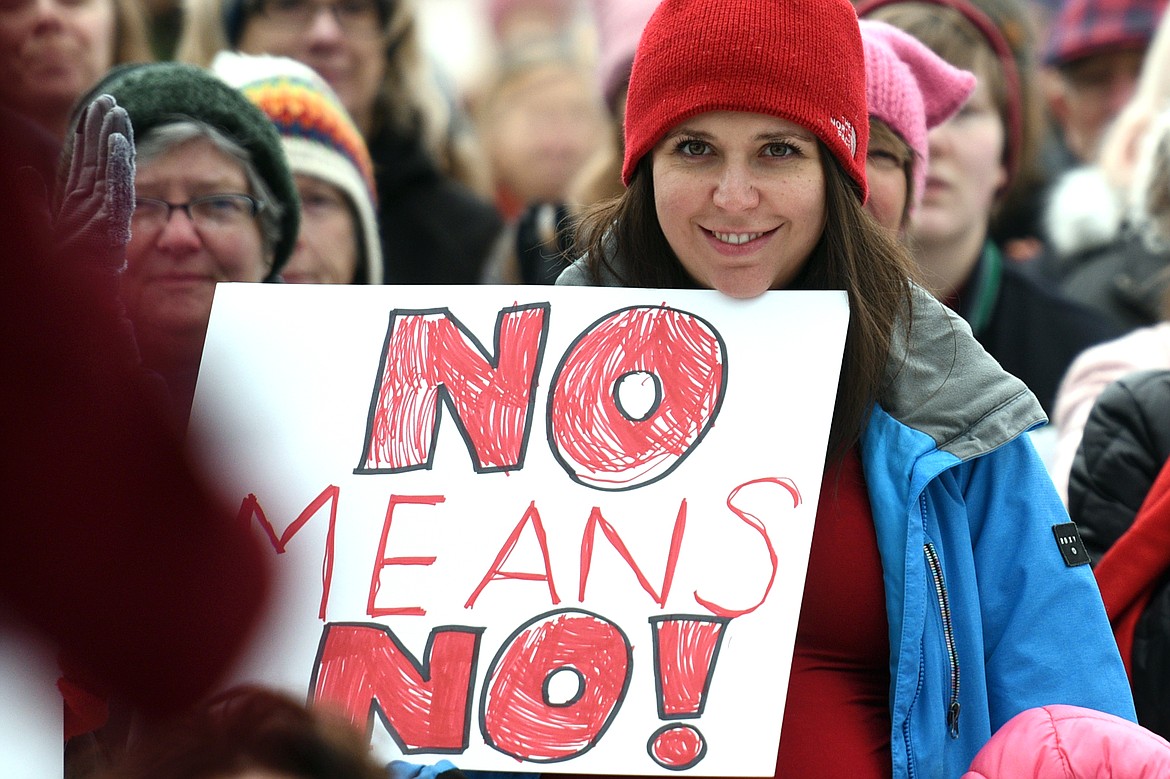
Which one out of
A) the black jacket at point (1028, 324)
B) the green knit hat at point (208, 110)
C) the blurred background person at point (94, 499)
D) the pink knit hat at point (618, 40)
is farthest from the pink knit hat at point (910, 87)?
the blurred background person at point (94, 499)

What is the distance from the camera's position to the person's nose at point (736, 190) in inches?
77.8

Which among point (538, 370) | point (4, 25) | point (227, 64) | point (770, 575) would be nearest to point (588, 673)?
point (770, 575)

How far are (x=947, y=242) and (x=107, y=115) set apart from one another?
2123mm

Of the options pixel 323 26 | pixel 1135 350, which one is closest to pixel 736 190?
pixel 1135 350

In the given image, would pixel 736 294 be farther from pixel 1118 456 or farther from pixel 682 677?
pixel 1118 456

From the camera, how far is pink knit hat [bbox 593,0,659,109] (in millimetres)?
4273

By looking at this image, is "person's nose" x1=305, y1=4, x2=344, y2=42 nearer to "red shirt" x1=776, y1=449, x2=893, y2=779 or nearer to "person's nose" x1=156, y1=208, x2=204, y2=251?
"person's nose" x1=156, y1=208, x2=204, y2=251

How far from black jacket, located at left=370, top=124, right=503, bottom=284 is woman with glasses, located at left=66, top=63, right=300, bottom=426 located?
49.5 inches

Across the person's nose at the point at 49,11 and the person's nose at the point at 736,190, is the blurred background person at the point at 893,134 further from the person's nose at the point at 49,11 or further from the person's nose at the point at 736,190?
the person's nose at the point at 49,11

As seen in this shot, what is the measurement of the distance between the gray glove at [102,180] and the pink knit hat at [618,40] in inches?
85.9

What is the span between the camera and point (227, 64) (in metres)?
3.39

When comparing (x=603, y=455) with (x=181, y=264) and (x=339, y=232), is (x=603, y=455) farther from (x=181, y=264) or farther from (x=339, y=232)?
(x=339, y=232)

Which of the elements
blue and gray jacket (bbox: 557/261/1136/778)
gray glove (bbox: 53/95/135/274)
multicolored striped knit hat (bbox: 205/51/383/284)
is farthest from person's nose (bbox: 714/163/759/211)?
multicolored striped knit hat (bbox: 205/51/383/284)

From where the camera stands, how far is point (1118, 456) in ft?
8.22
